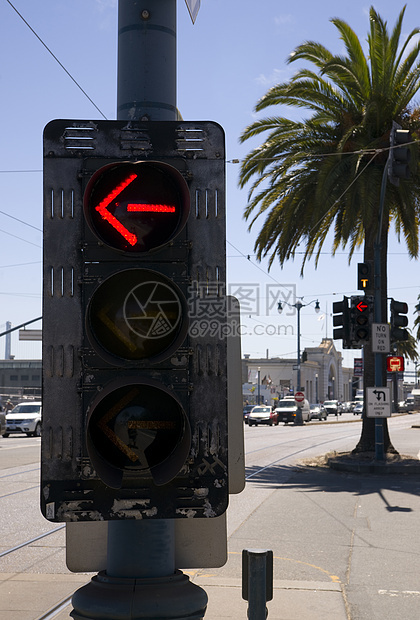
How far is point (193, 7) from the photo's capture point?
3.40 m

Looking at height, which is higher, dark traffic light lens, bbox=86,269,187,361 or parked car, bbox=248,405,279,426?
dark traffic light lens, bbox=86,269,187,361

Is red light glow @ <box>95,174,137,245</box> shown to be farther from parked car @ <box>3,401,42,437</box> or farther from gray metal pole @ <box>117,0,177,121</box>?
parked car @ <box>3,401,42,437</box>

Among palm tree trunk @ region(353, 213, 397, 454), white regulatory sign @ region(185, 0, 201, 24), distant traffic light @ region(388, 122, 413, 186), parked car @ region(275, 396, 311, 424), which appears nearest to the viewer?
white regulatory sign @ region(185, 0, 201, 24)

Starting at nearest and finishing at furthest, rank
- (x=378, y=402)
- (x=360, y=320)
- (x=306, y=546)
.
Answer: (x=306, y=546) → (x=360, y=320) → (x=378, y=402)

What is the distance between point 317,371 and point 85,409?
10999 centimetres

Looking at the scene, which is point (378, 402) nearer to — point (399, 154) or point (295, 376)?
point (399, 154)

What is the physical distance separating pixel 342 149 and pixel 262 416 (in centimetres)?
3479

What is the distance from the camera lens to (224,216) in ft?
7.68

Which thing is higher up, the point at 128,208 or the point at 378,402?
the point at 128,208

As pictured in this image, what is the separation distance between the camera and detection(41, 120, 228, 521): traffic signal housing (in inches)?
86.5

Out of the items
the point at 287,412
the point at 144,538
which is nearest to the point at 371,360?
the point at 144,538

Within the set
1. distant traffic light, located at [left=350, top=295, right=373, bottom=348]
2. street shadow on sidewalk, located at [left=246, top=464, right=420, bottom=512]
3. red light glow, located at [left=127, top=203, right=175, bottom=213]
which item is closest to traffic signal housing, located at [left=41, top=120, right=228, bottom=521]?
red light glow, located at [left=127, top=203, right=175, bottom=213]

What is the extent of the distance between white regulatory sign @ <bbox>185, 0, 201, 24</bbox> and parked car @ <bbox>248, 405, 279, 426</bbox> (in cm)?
4880

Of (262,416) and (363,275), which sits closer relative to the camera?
(363,275)
